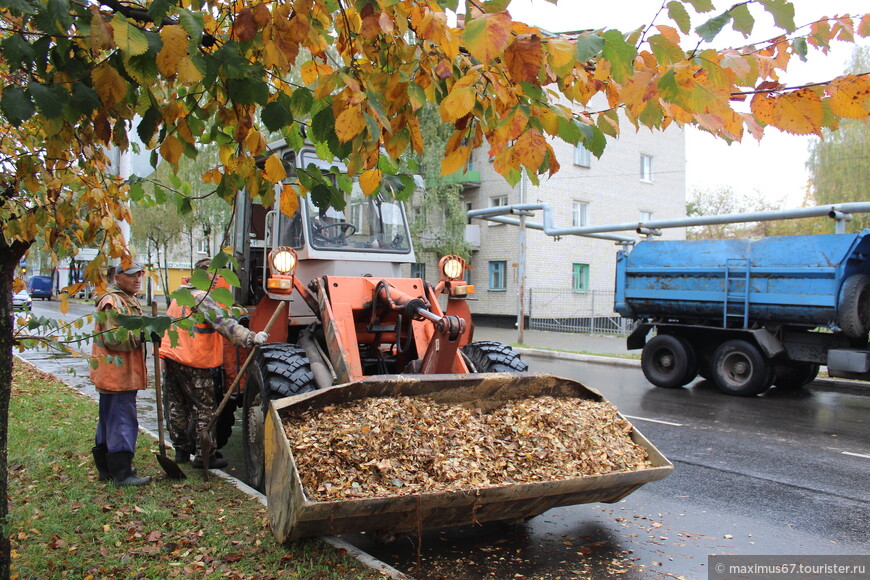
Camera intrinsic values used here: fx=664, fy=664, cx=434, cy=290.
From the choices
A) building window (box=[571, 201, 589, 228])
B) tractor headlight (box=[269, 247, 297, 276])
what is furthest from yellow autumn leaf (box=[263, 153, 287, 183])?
building window (box=[571, 201, 589, 228])

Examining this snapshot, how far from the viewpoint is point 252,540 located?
4.08 meters

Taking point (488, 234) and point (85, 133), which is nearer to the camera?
point (85, 133)

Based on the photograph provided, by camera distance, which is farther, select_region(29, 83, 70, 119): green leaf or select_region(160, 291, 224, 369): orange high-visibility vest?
select_region(160, 291, 224, 369): orange high-visibility vest

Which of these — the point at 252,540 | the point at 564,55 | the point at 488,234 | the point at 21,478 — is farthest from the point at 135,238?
the point at 564,55

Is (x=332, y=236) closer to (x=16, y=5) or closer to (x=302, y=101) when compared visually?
(x=302, y=101)

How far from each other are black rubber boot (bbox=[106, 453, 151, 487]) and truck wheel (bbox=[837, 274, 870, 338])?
376 inches

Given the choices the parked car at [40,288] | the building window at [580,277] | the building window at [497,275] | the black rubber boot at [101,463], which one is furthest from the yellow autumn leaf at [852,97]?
the parked car at [40,288]

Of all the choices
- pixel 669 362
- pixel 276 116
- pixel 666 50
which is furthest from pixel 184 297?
pixel 669 362

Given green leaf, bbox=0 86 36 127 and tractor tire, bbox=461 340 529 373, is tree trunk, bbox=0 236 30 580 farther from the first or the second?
tractor tire, bbox=461 340 529 373

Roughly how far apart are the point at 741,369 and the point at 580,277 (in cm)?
1713

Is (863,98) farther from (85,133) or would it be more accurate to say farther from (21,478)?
(21,478)

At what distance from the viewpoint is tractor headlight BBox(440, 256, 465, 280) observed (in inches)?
234

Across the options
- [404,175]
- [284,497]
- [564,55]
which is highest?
[564,55]

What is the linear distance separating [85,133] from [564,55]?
2509mm
